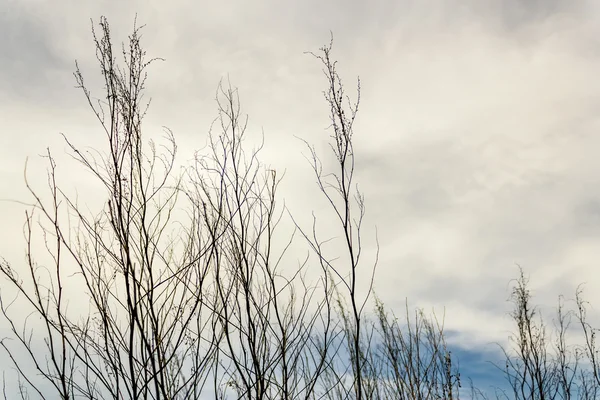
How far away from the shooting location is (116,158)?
2.06 metres

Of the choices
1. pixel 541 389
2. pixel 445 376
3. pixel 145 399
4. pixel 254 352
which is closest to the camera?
pixel 145 399

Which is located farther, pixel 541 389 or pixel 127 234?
pixel 541 389

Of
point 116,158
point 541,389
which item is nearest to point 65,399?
point 116,158

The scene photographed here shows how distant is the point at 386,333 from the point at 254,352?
5.38ft

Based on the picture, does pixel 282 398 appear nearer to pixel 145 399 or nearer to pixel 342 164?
pixel 145 399

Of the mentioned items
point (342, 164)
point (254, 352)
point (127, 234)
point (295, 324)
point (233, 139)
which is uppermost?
point (233, 139)

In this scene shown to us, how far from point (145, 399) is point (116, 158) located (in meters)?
0.91

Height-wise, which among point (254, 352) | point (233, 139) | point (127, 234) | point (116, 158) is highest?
point (233, 139)

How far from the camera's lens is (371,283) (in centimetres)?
236

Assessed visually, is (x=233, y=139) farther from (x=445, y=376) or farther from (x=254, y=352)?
(x=445, y=376)

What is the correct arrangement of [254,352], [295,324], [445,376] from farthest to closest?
[445,376]
[295,324]
[254,352]

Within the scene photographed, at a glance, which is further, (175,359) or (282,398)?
(175,359)

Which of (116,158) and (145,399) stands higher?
(116,158)

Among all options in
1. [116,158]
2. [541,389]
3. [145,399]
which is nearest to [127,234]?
[116,158]
